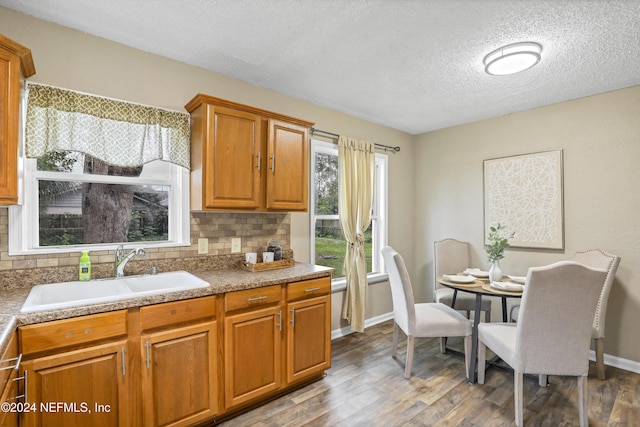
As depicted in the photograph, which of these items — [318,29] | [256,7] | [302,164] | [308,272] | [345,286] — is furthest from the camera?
[345,286]

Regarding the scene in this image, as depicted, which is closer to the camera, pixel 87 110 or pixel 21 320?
pixel 21 320

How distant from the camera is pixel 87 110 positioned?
2.00m

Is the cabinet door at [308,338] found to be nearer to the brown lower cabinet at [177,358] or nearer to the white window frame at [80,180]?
the brown lower cabinet at [177,358]

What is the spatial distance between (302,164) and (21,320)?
6.60ft

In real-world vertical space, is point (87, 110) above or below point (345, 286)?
above

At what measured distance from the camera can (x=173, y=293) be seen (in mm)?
1766

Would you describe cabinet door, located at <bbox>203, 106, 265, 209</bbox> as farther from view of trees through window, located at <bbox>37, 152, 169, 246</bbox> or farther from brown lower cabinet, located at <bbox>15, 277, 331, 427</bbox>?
brown lower cabinet, located at <bbox>15, 277, 331, 427</bbox>

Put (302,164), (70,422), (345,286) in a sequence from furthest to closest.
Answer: (345,286), (302,164), (70,422)

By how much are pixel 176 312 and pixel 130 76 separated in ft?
5.44

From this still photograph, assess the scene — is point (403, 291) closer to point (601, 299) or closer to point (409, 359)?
point (409, 359)

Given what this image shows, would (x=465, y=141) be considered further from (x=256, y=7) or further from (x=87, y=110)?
(x=87, y=110)

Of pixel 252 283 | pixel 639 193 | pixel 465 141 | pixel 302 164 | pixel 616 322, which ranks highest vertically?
pixel 465 141

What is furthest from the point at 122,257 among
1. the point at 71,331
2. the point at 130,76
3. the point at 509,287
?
the point at 509,287

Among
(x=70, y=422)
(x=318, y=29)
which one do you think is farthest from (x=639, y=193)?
(x=70, y=422)
